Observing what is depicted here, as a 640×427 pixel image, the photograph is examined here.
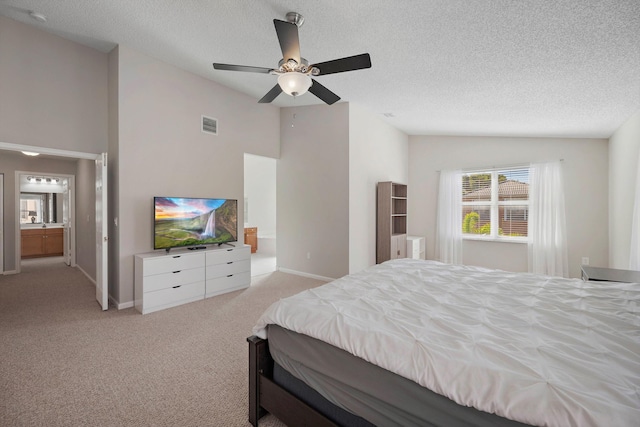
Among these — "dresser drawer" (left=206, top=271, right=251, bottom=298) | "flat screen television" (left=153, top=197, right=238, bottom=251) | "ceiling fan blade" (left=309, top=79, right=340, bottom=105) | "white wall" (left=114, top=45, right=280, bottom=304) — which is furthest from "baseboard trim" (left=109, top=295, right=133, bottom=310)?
"ceiling fan blade" (left=309, top=79, right=340, bottom=105)

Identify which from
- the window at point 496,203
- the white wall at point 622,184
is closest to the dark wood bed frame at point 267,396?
the white wall at point 622,184

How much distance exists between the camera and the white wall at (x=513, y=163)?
445cm

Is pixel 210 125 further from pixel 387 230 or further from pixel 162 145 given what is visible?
pixel 387 230

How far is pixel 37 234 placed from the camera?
6910 millimetres

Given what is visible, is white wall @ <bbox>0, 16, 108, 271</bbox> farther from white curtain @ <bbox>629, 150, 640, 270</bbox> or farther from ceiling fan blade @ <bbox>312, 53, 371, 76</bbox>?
white curtain @ <bbox>629, 150, 640, 270</bbox>

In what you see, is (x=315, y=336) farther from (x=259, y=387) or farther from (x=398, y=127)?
(x=398, y=127)

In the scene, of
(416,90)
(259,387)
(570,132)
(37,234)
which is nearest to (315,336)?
(259,387)

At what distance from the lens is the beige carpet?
1.77 m

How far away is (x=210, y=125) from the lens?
4383 millimetres

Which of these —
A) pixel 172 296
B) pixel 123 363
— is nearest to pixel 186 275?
pixel 172 296

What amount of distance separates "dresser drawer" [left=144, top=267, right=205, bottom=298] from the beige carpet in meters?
0.30

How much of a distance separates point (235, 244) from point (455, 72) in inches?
151

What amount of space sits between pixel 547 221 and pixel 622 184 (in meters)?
1.13

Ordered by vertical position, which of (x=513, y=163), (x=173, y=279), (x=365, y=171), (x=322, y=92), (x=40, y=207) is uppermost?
(x=322, y=92)
